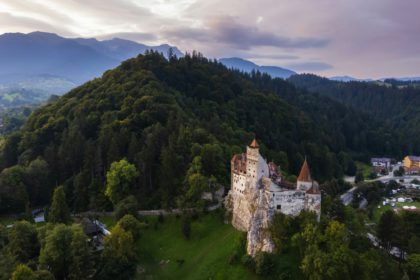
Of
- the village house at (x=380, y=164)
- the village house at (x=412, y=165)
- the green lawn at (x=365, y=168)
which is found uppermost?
the village house at (x=412, y=165)

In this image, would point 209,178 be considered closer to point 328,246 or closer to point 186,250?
point 186,250

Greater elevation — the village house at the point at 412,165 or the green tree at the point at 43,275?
the green tree at the point at 43,275

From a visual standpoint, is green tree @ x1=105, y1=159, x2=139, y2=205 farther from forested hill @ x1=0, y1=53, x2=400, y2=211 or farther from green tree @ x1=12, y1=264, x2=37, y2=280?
green tree @ x1=12, y1=264, x2=37, y2=280

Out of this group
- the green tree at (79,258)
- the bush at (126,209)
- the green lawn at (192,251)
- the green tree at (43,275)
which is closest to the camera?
the green tree at (43,275)

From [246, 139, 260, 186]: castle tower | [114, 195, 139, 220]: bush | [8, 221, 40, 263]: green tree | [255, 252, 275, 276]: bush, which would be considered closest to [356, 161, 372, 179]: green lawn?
[246, 139, 260, 186]: castle tower

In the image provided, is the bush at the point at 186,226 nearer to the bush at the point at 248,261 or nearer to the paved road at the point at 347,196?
the bush at the point at 248,261

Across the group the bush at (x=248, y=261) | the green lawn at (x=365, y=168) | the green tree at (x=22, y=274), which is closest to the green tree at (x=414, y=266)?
the bush at (x=248, y=261)
